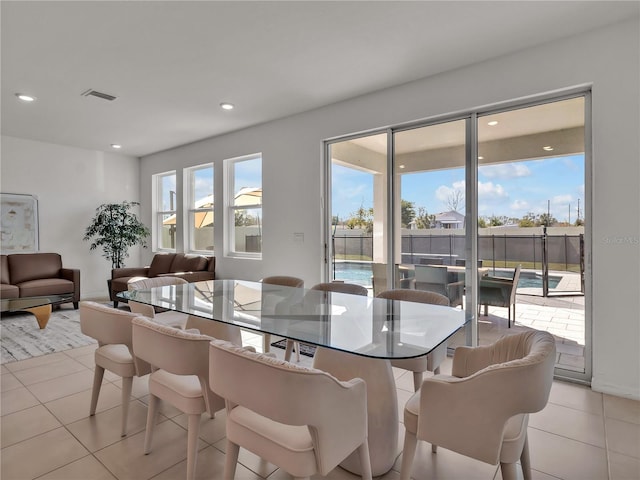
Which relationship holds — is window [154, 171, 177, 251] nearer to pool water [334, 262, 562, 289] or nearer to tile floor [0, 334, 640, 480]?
pool water [334, 262, 562, 289]

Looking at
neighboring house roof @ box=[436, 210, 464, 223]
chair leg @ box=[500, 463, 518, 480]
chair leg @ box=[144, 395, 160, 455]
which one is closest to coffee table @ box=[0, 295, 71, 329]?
chair leg @ box=[144, 395, 160, 455]

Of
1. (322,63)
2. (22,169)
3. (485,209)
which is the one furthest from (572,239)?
(22,169)

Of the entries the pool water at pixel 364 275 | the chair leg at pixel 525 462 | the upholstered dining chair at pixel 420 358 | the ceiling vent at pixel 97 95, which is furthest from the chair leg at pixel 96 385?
the ceiling vent at pixel 97 95

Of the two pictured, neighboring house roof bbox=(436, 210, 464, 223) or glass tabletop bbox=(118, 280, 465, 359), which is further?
neighboring house roof bbox=(436, 210, 464, 223)

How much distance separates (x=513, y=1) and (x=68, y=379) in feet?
14.4

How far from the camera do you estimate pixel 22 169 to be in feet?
18.6

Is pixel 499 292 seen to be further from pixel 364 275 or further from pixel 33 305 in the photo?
pixel 33 305

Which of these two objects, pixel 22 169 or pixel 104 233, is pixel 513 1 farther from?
pixel 22 169

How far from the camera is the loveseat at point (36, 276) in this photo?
4977mm

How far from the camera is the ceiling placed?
2438 mm

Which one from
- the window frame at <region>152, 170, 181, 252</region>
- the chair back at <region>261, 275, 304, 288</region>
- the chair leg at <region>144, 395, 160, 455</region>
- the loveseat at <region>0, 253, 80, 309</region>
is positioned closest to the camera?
the chair leg at <region>144, 395, 160, 455</region>

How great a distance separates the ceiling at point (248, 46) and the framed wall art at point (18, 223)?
1.83m

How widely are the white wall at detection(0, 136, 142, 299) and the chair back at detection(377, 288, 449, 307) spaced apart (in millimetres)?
6113

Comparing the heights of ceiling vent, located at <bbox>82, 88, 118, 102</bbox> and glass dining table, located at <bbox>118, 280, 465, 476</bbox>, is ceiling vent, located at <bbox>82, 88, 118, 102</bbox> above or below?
above
